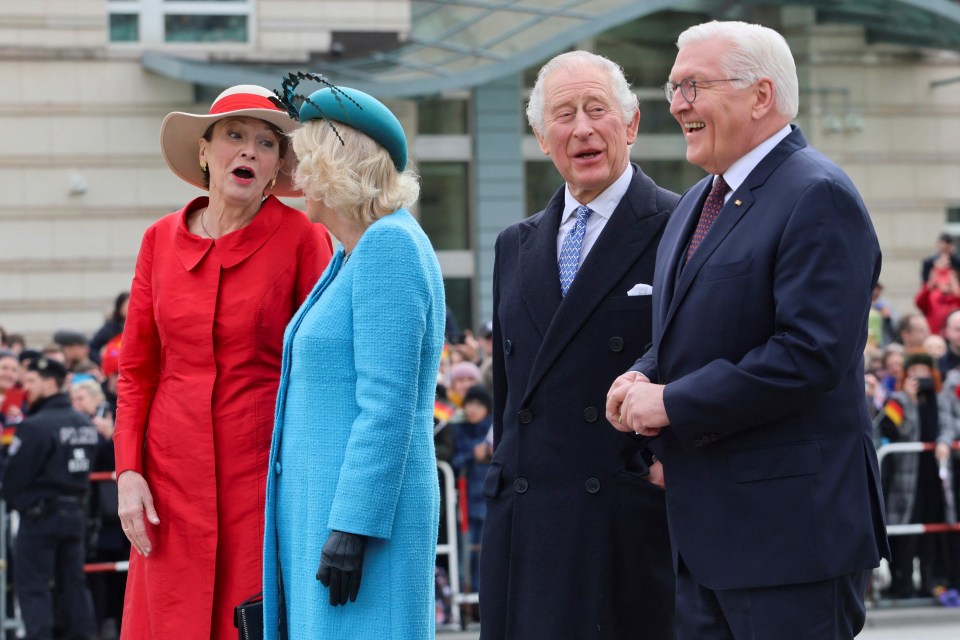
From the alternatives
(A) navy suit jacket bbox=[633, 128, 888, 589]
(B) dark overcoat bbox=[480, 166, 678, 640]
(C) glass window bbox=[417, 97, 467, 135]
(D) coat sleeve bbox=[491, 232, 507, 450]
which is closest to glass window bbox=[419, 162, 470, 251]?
(C) glass window bbox=[417, 97, 467, 135]

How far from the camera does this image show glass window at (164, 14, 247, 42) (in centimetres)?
1961

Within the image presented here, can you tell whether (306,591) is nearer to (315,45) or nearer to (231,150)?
(231,150)

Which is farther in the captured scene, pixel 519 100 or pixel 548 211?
pixel 519 100

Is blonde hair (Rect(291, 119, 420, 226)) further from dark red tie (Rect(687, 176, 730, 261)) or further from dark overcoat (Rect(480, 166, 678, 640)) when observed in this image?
dark red tie (Rect(687, 176, 730, 261))

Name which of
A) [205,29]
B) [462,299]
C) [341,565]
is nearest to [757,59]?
[341,565]

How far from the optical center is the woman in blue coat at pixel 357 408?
154 inches

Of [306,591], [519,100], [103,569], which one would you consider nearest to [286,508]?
[306,591]

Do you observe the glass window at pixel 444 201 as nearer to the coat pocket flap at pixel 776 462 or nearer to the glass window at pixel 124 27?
the glass window at pixel 124 27

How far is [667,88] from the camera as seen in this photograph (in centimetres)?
398

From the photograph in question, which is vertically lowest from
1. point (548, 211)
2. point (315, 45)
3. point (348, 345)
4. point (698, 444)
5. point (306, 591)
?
point (306, 591)

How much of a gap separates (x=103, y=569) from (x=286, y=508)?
6564 mm

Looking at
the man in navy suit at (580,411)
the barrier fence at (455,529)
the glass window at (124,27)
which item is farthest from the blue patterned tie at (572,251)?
the glass window at (124,27)

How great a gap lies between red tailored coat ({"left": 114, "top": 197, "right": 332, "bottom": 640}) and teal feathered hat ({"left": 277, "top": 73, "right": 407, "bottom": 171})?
0.66m

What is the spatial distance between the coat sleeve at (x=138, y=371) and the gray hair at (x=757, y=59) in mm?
1988
